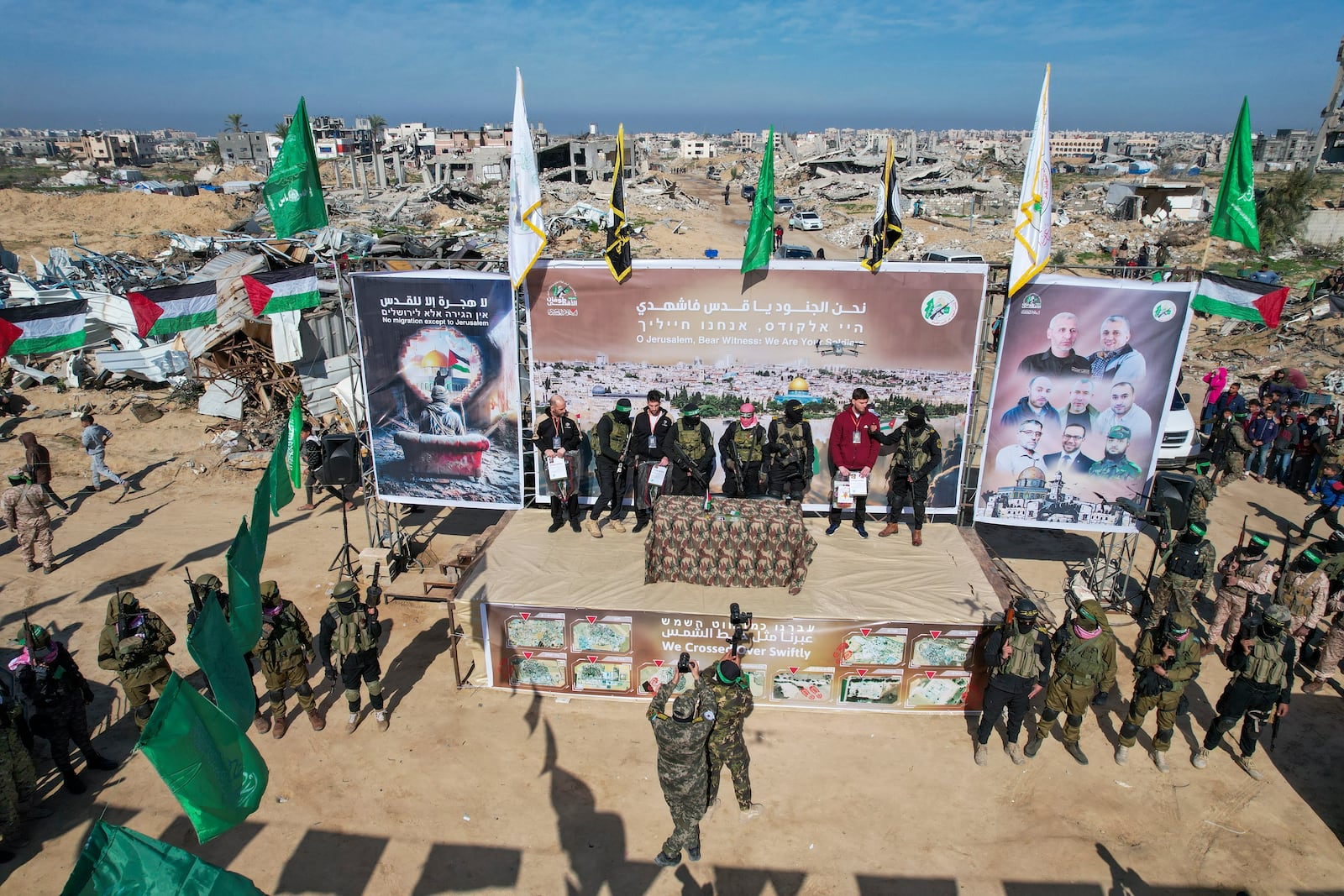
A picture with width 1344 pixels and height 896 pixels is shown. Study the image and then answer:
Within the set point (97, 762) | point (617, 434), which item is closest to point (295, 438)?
point (97, 762)

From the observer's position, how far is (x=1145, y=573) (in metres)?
11.1

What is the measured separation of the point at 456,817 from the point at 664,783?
6.84 ft

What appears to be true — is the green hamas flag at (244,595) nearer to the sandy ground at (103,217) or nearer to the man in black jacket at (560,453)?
the man in black jacket at (560,453)

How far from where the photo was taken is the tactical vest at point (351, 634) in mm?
7355

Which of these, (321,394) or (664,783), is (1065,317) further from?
(321,394)

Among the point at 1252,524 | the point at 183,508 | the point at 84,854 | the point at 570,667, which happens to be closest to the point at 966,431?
the point at 570,667

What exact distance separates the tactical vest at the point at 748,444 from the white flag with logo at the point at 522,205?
332 cm

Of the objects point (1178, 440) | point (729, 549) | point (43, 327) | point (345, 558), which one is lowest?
point (345, 558)

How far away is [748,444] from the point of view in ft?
30.8

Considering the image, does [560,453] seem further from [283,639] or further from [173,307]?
[173,307]

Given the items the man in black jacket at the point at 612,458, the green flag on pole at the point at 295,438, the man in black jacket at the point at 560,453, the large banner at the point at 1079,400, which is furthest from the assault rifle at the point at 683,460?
the green flag on pole at the point at 295,438

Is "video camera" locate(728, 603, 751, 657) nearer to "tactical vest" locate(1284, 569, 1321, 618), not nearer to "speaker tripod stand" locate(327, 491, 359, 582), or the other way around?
"speaker tripod stand" locate(327, 491, 359, 582)

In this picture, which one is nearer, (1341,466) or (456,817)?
(456,817)

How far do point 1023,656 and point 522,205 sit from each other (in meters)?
7.28
